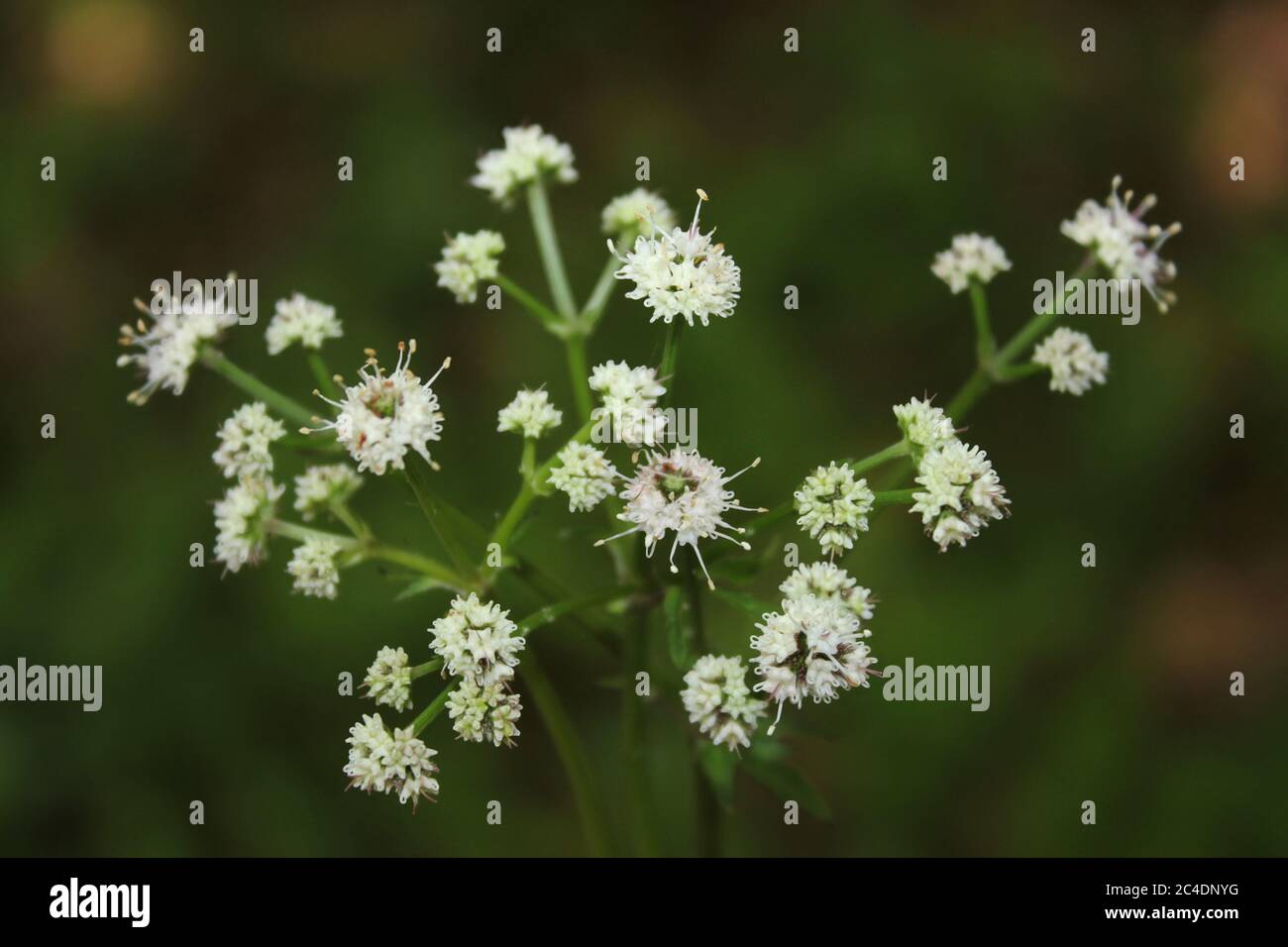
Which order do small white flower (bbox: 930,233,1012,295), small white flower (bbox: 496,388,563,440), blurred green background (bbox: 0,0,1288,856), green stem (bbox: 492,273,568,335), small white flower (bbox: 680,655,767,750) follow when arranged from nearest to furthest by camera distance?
small white flower (bbox: 680,655,767,750), small white flower (bbox: 496,388,563,440), green stem (bbox: 492,273,568,335), small white flower (bbox: 930,233,1012,295), blurred green background (bbox: 0,0,1288,856)

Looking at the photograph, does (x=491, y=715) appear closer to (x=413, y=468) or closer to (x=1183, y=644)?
(x=413, y=468)

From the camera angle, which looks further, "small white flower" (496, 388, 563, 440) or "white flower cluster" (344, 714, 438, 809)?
"small white flower" (496, 388, 563, 440)

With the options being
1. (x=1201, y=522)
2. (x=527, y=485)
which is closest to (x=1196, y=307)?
(x=1201, y=522)

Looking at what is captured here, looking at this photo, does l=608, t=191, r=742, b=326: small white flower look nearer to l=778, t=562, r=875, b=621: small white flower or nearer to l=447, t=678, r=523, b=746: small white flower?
l=778, t=562, r=875, b=621: small white flower

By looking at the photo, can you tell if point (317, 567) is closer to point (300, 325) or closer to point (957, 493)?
point (300, 325)

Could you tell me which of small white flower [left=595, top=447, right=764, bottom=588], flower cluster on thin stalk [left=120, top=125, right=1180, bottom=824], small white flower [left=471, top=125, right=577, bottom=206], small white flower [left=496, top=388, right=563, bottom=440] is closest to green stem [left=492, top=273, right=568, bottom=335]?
flower cluster on thin stalk [left=120, top=125, right=1180, bottom=824]

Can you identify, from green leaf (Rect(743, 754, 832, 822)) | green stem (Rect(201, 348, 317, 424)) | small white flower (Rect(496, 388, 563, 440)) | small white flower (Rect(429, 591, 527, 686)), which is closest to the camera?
small white flower (Rect(429, 591, 527, 686))

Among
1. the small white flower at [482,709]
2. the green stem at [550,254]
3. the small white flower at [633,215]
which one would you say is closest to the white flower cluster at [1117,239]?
the small white flower at [633,215]

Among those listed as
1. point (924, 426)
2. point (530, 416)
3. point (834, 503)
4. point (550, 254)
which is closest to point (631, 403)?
point (530, 416)
